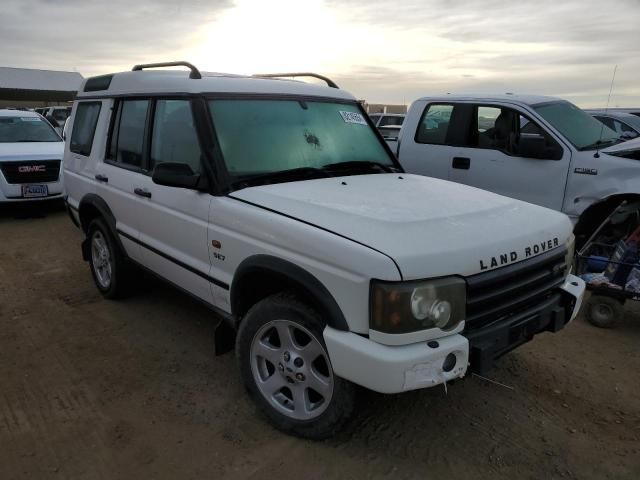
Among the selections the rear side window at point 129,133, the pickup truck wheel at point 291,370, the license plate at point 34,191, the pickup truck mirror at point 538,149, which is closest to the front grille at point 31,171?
the license plate at point 34,191

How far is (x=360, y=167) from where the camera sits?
12.2ft

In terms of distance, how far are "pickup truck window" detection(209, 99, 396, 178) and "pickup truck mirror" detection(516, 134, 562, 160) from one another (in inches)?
94.8

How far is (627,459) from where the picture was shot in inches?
109

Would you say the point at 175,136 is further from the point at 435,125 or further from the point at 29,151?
the point at 29,151

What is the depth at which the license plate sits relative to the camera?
28.0 ft

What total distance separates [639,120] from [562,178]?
7402mm

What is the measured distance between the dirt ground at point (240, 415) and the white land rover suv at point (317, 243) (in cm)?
30

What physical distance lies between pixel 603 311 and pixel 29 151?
29.2 ft

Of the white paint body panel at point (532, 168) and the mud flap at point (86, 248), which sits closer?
the mud flap at point (86, 248)

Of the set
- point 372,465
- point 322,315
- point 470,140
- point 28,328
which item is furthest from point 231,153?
point 470,140

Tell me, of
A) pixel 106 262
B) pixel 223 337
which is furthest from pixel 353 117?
pixel 106 262

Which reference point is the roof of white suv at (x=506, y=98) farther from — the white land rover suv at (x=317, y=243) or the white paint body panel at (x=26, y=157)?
the white paint body panel at (x=26, y=157)

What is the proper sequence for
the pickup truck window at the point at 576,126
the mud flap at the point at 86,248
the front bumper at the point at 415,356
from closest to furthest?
1. the front bumper at the point at 415,356
2. the mud flap at the point at 86,248
3. the pickup truck window at the point at 576,126

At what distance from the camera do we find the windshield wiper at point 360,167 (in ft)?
11.6
